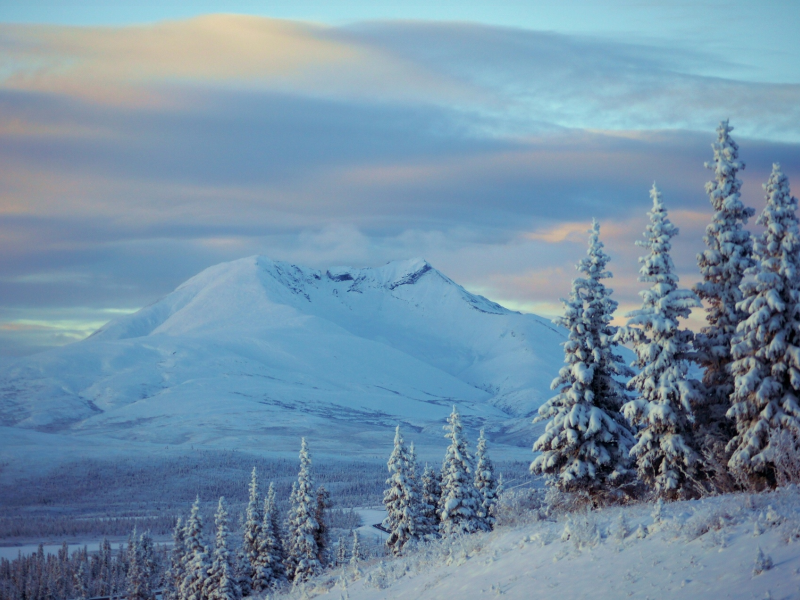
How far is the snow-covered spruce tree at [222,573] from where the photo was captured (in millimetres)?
47656

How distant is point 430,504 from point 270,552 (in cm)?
1116

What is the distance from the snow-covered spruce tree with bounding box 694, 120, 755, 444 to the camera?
27.8 meters

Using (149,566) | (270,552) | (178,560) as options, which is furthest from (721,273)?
(149,566)

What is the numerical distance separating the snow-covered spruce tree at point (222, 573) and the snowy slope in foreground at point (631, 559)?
101 feet

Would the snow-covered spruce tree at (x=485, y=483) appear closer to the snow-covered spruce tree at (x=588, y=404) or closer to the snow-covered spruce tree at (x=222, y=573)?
the snow-covered spruce tree at (x=222, y=573)

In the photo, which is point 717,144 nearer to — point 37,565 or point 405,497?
point 405,497

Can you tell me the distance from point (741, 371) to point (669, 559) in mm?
13565

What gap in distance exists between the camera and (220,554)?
4916cm

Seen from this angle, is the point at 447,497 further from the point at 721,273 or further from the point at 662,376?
the point at 721,273

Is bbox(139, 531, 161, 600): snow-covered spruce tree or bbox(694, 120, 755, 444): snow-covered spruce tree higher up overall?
bbox(694, 120, 755, 444): snow-covered spruce tree

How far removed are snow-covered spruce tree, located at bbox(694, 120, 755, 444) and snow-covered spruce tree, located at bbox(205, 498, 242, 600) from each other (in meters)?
31.3

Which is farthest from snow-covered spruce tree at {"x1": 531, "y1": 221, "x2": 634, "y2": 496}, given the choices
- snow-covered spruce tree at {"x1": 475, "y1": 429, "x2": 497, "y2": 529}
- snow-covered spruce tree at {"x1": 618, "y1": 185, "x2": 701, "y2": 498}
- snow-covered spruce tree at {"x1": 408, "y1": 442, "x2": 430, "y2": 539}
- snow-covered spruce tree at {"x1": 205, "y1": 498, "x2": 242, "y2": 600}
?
snow-covered spruce tree at {"x1": 205, "y1": 498, "x2": 242, "y2": 600}

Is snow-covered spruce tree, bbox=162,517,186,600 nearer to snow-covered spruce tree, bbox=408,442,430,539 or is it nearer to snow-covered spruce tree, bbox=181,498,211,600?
snow-covered spruce tree, bbox=181,498,211,600

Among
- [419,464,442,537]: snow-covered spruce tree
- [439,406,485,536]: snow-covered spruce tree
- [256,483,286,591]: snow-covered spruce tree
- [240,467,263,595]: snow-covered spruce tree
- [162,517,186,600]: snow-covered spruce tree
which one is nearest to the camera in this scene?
[439,406,485,536]: snow-covered spruce tree
